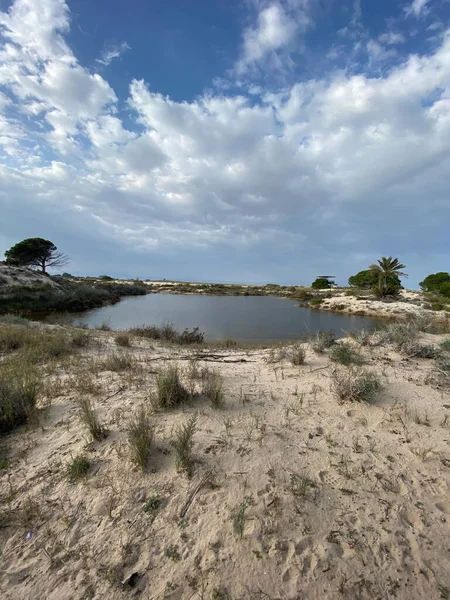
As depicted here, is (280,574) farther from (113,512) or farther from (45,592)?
(45,592)

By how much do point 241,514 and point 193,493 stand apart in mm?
531

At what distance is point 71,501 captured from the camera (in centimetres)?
260

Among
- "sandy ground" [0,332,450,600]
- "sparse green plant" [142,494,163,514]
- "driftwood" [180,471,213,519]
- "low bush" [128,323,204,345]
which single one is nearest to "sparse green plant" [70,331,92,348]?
"low bush" [128,323,204,345]

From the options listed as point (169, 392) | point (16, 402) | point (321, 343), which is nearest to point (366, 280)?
point (321, 343)

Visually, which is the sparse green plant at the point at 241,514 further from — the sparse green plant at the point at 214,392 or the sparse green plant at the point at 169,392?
the sparse green plant at the point at 169,392

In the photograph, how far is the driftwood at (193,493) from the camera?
246cm

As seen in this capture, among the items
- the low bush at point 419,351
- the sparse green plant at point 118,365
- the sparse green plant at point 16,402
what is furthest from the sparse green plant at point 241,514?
the low bush at point 419,351

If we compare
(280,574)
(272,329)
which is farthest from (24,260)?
(280,574)

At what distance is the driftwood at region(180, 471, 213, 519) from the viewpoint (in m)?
2.46

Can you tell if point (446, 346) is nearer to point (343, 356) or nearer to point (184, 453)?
point (343, 356)

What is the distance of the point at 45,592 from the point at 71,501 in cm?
71

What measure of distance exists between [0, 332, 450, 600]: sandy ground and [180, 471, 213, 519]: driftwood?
2 centimetres

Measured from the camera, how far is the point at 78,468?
2900 millimetres

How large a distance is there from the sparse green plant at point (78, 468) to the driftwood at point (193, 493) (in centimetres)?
119
